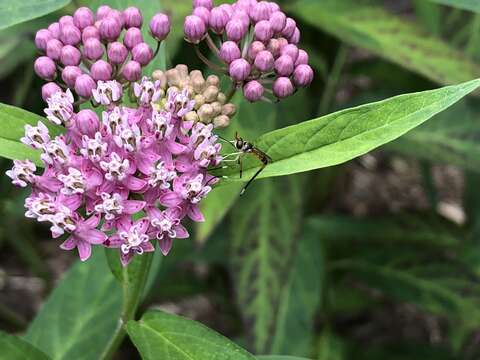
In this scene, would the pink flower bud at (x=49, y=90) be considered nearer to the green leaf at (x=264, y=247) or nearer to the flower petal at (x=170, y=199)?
the flower petal at (x=170, y=199)

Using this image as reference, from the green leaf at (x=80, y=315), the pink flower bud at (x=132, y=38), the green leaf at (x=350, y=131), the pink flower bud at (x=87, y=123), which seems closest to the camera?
the green leaf at (x=350, y=131)

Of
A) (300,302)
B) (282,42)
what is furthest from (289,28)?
(300,302)

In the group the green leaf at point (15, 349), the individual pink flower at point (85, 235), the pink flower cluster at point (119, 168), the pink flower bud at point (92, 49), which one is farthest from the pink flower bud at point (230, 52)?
the green leaf at point (15, 349)

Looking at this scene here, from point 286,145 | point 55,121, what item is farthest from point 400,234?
point 55,121

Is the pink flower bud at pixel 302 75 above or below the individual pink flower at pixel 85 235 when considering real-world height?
above

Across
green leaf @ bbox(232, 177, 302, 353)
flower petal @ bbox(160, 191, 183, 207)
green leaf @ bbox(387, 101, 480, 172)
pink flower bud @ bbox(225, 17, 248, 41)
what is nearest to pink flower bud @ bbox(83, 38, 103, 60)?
pink flower bud @ bbox(225, 17, 248, 41)

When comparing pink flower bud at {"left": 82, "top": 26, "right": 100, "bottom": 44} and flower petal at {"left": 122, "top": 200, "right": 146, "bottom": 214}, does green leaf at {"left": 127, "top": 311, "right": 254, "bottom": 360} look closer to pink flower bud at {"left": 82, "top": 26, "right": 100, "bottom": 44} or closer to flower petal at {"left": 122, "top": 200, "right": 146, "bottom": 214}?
flower petal at {"left": 122, "top": 200, "right": 146, "bottom": 214}
